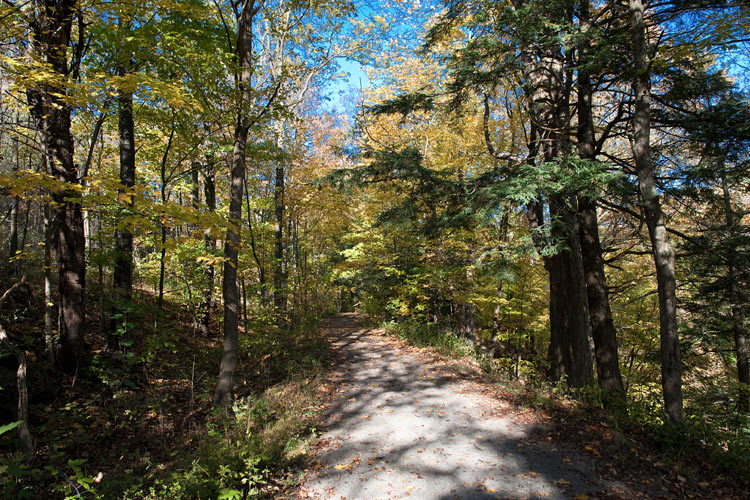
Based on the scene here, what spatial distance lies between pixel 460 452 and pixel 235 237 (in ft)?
15.1

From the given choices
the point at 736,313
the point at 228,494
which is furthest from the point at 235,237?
the point at 736,313

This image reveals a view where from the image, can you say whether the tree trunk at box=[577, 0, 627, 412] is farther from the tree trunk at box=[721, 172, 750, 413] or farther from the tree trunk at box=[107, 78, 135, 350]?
the tree trunk at box=[107, 78, 135, 350]

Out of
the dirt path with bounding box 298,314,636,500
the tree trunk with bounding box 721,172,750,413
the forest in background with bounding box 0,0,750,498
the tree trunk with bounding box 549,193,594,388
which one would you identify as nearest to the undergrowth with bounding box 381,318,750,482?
the forest in background with bounding box 0,0,750,498

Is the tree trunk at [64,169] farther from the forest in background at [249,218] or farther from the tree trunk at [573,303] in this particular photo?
the tree trunk at [573,303]

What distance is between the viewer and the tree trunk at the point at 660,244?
4758 millimetres

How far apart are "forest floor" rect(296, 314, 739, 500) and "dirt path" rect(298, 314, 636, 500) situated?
1cm

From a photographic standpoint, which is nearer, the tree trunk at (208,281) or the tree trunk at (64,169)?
the tree trunk at (64,169)

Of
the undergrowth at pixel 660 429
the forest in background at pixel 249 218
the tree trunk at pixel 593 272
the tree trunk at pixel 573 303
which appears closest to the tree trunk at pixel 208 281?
the forest in background at pixel 249 218

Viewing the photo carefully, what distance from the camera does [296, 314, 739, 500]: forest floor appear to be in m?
3.69

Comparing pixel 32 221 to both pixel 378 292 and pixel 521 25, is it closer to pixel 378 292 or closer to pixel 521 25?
pixel 378 292

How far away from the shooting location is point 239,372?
7.88 metres

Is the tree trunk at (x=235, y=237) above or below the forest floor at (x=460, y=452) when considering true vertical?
above

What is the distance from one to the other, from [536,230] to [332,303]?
2252 cm

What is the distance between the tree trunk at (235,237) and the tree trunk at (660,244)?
6.04m
